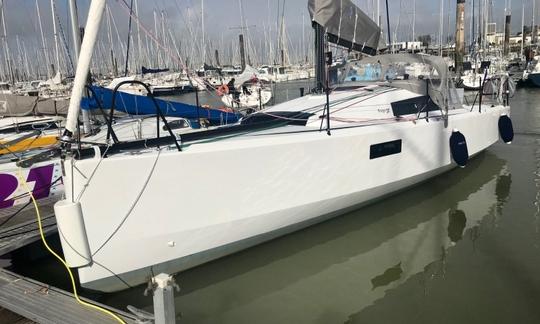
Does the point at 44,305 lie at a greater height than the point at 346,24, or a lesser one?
lesser

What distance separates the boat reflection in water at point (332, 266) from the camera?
13.6 feet

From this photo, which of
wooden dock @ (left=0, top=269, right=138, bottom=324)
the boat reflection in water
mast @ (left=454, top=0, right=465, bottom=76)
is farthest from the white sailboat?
mast @ (left=454, top=0, right=465, bottom=76)

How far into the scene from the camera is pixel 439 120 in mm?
6711

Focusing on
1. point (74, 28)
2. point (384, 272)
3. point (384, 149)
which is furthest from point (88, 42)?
point (384, 149)

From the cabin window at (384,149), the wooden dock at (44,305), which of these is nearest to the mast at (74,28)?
the wooden dock at (44,305)

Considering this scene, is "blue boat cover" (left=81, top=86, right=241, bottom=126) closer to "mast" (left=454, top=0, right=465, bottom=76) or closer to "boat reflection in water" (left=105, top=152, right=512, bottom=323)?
"boat reflection in water" (left=105, top=152, right=512, bottom=323)

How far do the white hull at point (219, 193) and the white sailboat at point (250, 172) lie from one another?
1 cm

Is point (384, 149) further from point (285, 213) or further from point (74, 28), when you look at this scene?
point (74, 28)

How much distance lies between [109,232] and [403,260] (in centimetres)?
330

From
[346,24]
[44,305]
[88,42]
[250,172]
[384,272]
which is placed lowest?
[384,272]

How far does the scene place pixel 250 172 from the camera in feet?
14.9

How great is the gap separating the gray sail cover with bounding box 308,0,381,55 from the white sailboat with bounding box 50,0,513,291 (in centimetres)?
2

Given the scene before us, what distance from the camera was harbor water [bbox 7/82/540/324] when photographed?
402 centimetres

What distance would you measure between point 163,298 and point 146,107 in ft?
19.2
